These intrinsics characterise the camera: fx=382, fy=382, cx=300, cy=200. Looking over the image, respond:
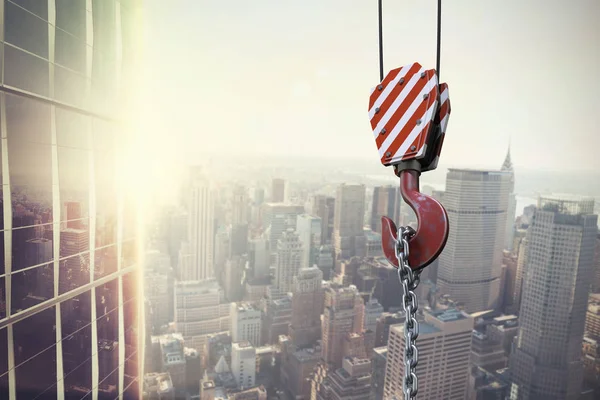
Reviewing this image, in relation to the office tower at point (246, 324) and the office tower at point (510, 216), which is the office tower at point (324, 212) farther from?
the office tower at point (510, 216)

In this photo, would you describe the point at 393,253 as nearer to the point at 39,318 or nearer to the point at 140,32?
the point at 39,318

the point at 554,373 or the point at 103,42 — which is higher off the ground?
the point at 103,42

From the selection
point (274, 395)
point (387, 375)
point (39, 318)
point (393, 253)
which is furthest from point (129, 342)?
point (274, 395)

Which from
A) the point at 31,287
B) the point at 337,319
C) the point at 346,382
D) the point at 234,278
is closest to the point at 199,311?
the point at 234,278

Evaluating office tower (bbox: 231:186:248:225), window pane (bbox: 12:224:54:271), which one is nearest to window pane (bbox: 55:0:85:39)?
window pane (bbox: 12:224:54:271)

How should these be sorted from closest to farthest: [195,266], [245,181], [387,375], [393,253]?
[393,253] → [387,375] → [195,266] → [245,181]

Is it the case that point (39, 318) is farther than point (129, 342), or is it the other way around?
point (129, 342)

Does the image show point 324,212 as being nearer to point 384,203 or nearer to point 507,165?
point 384,203
